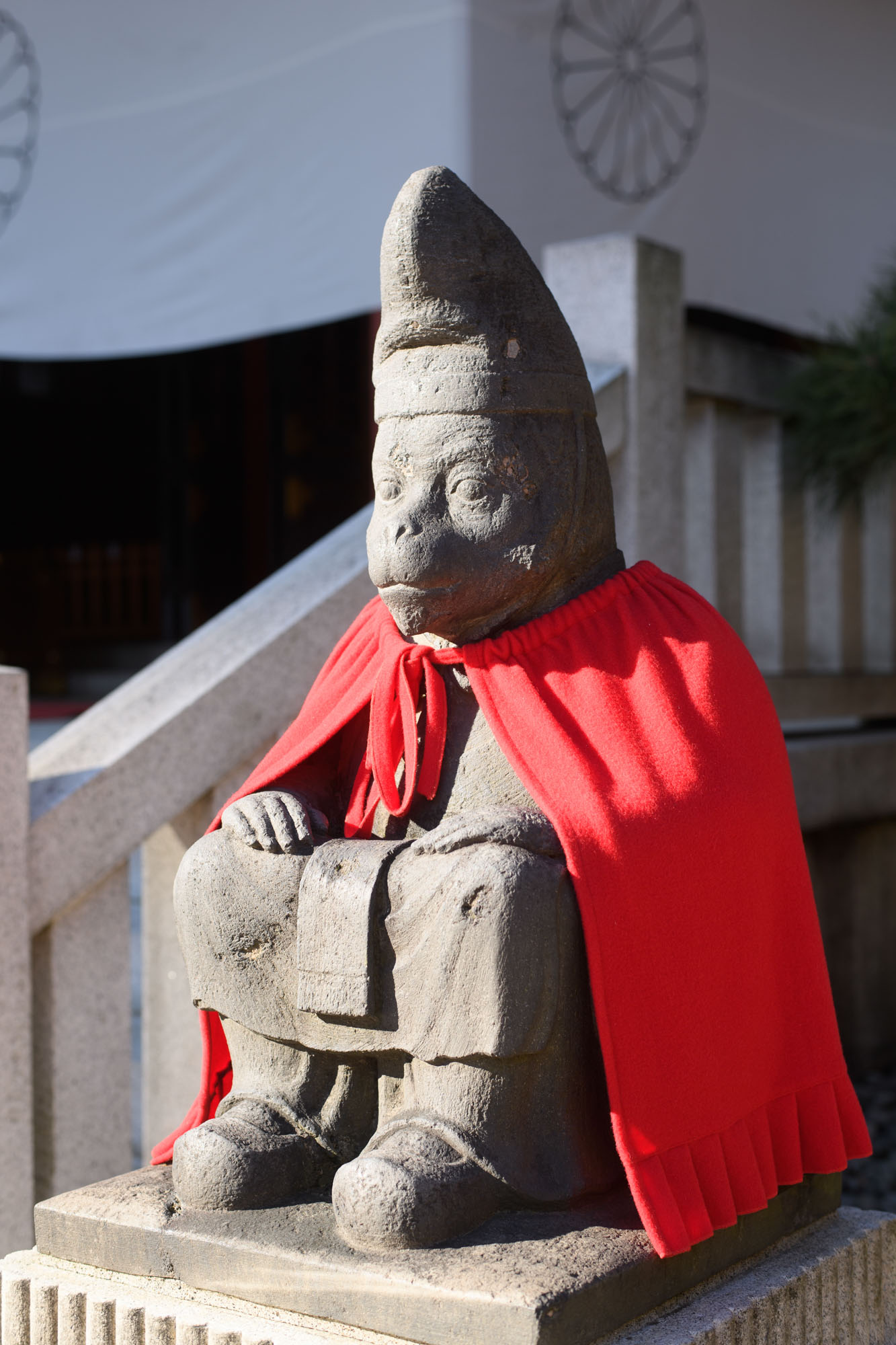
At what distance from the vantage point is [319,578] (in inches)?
112

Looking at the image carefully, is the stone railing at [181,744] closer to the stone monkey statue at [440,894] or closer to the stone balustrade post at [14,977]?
the stone balustrade post at [14,977]

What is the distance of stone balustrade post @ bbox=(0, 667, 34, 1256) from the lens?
242cm

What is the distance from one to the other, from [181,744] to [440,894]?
1.11 meters

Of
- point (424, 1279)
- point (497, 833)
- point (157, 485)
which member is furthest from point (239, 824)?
point (157, 485)

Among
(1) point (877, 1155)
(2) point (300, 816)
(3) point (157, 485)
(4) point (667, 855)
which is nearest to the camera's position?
(4) point (667, 855)

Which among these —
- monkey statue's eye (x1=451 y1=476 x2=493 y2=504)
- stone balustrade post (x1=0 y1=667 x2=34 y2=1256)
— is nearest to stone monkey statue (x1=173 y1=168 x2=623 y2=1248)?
monkey statue's eye (x1=451 y1=476 x2=493 y2=504)

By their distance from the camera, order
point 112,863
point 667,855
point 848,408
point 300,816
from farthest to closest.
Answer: point 848,408 < point 112,863 < point 300,816 < point 667,855

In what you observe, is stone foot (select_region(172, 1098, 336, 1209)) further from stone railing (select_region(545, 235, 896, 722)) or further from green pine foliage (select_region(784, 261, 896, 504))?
green pine foliage (select_region(784, 261, 896, 504))

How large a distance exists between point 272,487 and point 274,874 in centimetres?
493

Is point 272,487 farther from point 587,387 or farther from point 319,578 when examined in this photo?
point 587,387

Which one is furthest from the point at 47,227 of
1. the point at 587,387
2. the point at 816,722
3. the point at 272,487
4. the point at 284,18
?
the point at 587,387

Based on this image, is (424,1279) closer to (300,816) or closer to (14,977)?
(300,816)

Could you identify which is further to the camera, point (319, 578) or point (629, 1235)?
point (319, 578)

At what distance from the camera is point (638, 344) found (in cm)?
313
